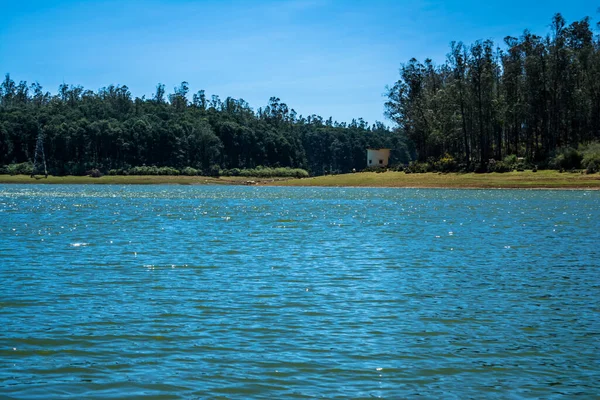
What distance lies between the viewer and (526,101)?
390 feet

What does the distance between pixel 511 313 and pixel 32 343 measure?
463 inches

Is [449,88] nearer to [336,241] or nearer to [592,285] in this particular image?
[336,241]

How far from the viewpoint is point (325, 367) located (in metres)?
13.2

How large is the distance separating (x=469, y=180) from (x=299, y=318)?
95.9 m

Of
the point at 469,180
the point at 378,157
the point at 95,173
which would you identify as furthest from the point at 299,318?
the point at 95,173

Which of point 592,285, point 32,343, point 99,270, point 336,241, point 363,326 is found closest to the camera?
point 32,343

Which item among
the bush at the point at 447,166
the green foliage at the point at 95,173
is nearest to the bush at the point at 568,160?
the bush at the point at 447,166

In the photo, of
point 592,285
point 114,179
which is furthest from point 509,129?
point 592,285

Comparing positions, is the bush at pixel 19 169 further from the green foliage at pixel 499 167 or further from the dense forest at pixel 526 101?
the green foliage at pixel 499 167

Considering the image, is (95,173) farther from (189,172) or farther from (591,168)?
(591,168)

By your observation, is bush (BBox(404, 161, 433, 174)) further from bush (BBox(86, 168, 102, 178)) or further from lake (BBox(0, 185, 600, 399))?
bush (BBox(86, 168, 102, 178))

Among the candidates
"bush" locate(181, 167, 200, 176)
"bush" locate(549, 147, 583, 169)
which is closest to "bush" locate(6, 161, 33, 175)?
"bush" locate(181, 167, 200, 176)

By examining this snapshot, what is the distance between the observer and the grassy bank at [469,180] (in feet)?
316

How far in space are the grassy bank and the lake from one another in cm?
6464
